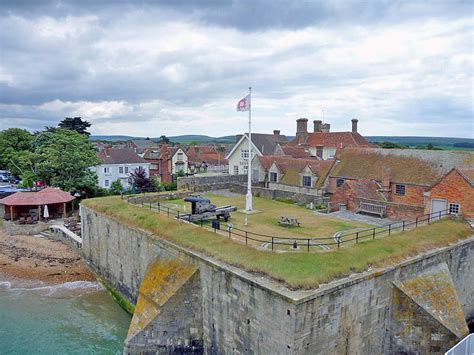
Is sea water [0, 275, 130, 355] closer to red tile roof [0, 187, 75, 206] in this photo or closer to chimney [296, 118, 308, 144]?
red tile roof [0, 187, 75, 206]

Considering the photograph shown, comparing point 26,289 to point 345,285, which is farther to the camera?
point 26,289

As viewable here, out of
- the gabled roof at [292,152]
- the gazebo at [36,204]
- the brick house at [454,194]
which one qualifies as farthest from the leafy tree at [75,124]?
the brick house at [454,194]

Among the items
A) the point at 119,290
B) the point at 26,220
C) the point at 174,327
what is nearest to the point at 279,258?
the point at 174,327

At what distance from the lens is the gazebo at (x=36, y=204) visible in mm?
31328

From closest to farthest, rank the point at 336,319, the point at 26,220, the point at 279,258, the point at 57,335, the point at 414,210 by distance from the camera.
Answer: the point at 336,319 → the point at 279,258 → the point at 57,335 → the point at 414,210 → the point at 26,220

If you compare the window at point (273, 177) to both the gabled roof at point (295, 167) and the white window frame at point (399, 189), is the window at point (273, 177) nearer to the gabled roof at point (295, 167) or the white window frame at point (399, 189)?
the gabled roof at point (295, 167)

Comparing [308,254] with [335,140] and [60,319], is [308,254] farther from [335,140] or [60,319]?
[335,140]

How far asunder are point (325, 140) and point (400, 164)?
933 inches

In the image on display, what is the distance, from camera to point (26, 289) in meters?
22.4

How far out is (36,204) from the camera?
102 feet

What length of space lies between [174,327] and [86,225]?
41.6 feet

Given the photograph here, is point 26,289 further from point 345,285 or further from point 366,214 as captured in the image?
point 366,214

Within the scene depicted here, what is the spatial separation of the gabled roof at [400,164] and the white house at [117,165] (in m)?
30.9

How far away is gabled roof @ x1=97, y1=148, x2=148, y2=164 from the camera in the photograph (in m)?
50.3
